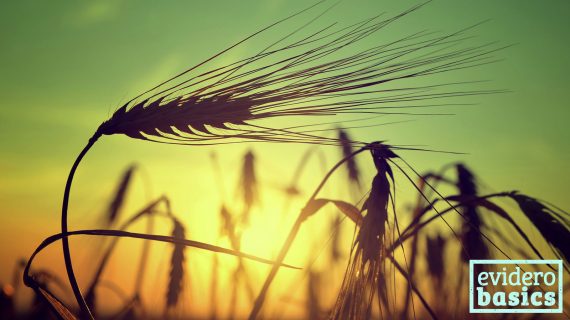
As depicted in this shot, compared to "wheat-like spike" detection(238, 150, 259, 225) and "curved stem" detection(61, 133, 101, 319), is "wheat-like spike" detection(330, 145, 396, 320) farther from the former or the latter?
"wheat-like spike" detection(238, 150, 259, 225)

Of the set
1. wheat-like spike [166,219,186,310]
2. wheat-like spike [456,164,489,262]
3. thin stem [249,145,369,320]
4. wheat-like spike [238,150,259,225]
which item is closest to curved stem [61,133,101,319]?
thin stem [249,145,369,320]

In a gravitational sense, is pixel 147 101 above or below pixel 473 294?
above

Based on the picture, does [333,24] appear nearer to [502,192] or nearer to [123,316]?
[502,192]

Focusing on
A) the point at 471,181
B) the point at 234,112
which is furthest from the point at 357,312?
the point at 471,181

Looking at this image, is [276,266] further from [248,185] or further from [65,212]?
[248,185]

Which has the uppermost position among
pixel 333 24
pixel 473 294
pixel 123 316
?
pixel 333 24

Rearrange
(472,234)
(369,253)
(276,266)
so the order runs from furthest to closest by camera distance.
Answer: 1. (472,234)
2. (276,266)
3. (369,253)

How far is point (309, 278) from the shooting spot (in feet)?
12.3

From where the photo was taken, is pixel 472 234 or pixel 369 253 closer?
pixel 369 253

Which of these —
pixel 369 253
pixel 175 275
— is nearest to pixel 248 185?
pixel 175 275

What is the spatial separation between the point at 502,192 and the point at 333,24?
4.09 ft

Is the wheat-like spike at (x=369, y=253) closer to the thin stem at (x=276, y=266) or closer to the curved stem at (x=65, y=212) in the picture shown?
the thin stem at (x=276, y=266)

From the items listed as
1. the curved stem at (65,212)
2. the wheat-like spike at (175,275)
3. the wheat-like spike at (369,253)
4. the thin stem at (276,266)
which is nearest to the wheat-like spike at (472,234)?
the thin stem at (276,266)

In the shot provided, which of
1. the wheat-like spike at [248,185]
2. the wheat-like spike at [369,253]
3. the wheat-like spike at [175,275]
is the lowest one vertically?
the wheat-like spike at [175,275]
